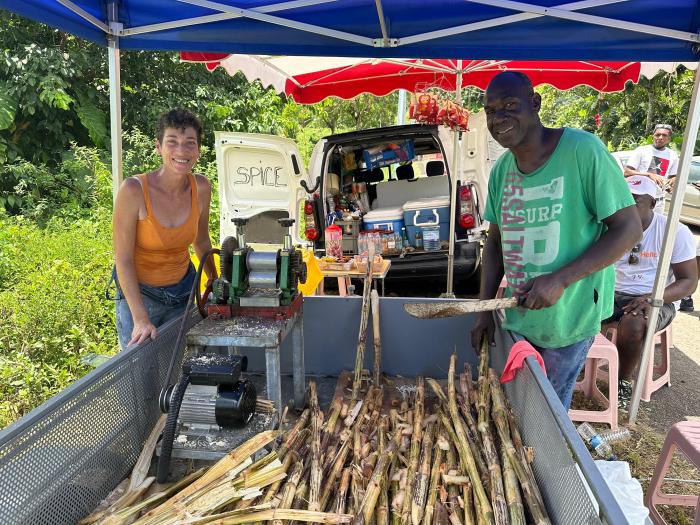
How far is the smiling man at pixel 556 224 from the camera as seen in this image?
207 cm

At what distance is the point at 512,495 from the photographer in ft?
6.05

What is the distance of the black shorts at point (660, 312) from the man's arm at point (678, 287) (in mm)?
131

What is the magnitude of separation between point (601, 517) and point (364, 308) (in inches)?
79.8

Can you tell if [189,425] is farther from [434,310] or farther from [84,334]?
[84,334]

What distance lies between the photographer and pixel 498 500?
184cm

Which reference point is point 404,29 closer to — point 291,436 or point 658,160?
point 291,436

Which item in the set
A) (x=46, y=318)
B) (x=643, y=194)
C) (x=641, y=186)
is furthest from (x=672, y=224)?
(x=46, y=318)

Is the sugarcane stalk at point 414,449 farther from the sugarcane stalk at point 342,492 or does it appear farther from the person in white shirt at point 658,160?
the person in white shirt at point 658,160

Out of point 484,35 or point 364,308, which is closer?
point 364,308

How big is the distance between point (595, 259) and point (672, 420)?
9.61 ft

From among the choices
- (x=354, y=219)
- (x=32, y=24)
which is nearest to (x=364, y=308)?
(x=354, y=219)

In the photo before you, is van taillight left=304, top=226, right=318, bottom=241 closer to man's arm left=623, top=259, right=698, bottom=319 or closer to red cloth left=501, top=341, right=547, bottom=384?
man's arm left=623, top=259, right=698, bottom=319

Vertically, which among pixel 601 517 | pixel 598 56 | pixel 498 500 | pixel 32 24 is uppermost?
pixel 32 24

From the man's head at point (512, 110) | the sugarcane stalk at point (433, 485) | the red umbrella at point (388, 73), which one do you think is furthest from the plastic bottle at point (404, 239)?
the sugarcane stalk at point (433, 485)
